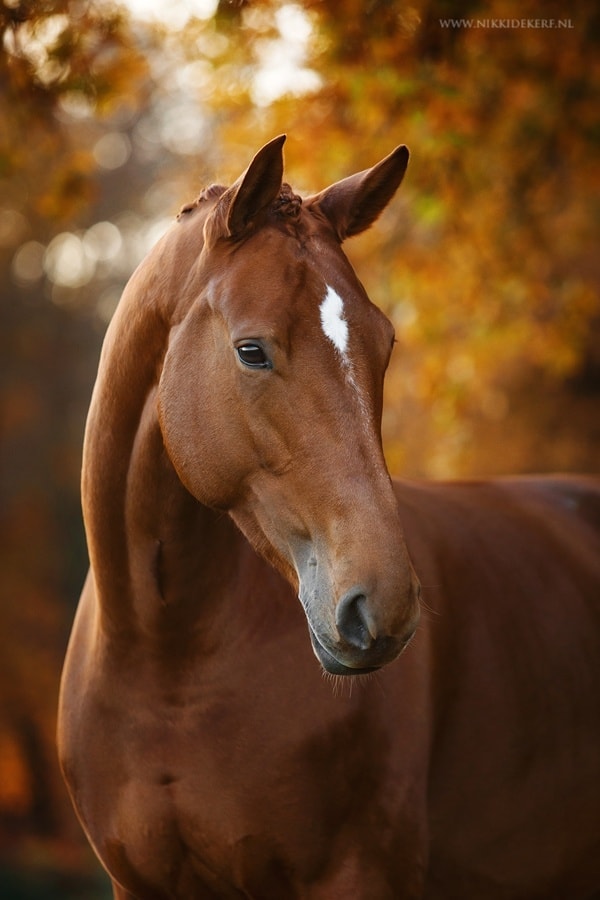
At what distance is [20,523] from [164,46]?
48.1 feet

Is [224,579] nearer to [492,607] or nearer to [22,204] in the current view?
[492,607]

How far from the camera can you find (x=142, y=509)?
2775mm

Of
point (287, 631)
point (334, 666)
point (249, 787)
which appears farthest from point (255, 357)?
point (249, 787)

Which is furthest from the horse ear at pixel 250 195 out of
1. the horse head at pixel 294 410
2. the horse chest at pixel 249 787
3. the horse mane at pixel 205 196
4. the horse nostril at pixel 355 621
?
the horse chest at pixel 249 787

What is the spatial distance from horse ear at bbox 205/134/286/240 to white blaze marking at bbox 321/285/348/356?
315 mm

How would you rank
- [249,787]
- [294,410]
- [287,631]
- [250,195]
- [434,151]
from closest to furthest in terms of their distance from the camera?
[294,410]
[250,195]
[249,787]
[287,631]
[434,151]

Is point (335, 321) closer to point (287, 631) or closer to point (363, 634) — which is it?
point (363, 634)

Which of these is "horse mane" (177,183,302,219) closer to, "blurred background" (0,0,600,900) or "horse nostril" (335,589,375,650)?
"blurred background" (0,0,600,900)

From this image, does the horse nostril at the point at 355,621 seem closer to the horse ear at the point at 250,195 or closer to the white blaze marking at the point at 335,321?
the white blaze marking at the point at 335,321

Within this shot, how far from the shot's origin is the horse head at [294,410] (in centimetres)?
220

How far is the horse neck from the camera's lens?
274 cm

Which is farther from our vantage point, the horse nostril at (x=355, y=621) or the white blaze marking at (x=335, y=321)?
the white blaze marking at (x=335, y=321)

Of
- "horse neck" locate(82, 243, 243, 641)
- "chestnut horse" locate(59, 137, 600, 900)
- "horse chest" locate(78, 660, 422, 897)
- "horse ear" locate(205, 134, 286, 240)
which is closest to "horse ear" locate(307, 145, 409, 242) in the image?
"chestnut horse" locate(59, 137, 600, 900)

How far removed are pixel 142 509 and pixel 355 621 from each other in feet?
2.79
